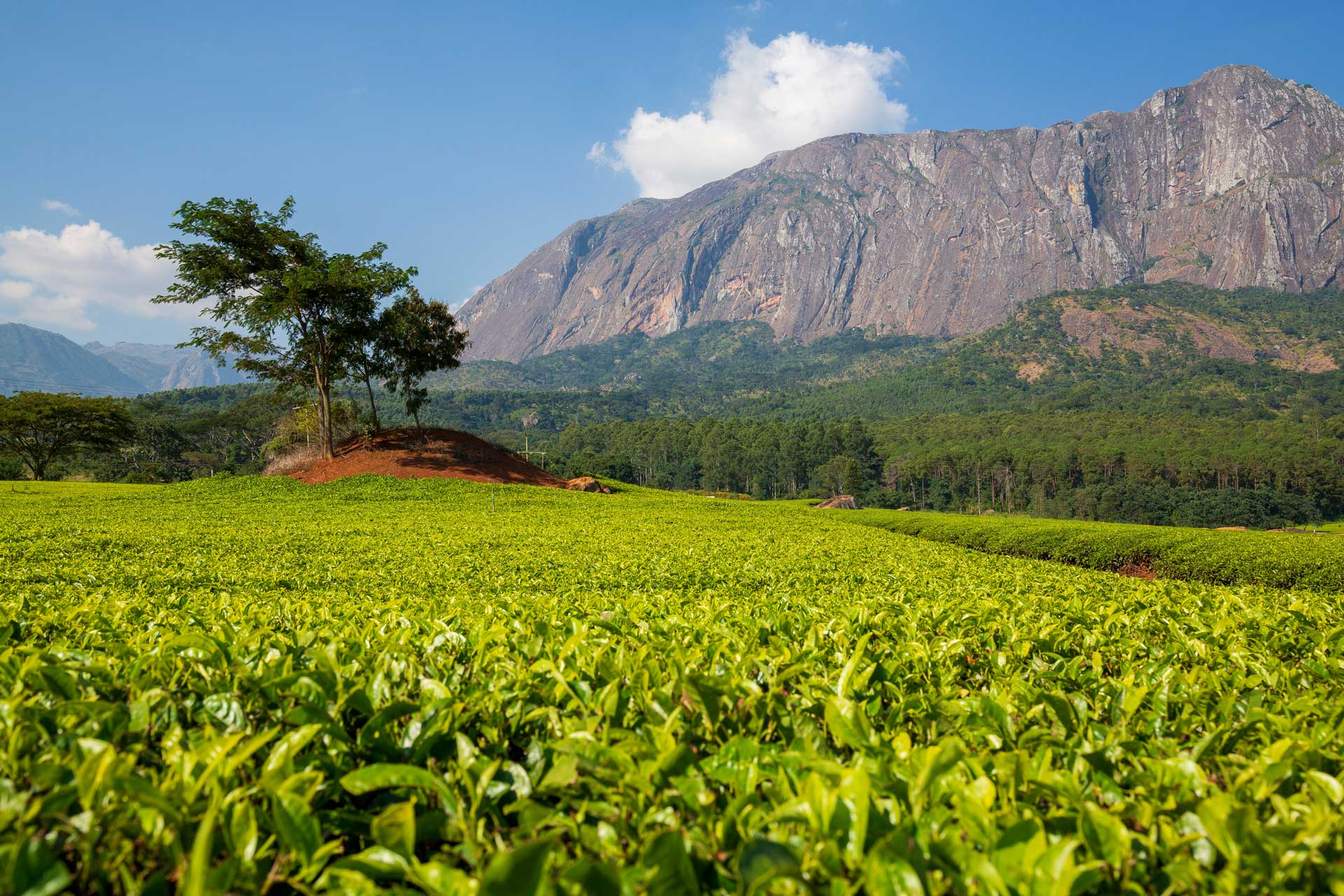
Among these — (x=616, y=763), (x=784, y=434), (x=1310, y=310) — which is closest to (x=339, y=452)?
(x=616, y=763)

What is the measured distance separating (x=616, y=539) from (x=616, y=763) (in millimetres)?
11639

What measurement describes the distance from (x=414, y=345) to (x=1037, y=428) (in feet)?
378

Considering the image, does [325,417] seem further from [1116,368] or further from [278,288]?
[1116,368]

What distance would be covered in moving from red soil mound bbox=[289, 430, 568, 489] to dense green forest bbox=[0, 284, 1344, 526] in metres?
5.95

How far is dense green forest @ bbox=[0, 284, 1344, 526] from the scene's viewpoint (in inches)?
3118

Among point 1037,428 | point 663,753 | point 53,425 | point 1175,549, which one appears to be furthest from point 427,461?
point 1037,428

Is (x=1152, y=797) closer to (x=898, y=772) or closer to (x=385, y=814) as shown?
(x=898, y=772)

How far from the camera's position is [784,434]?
115125 millimetres

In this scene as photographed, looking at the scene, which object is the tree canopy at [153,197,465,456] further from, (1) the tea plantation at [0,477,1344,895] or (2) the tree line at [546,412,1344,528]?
(2) the tree line at [546,412,1344,528]

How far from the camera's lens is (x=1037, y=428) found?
11681cm

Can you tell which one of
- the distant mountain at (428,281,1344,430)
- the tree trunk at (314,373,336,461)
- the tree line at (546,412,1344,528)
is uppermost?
the distant mountain at (428,281,1344,430)

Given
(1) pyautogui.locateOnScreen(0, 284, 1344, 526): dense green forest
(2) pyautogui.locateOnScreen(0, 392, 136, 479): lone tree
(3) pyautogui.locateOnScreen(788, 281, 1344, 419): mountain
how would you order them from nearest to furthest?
(2) pyautogui.locateOnScreen(0, 392, 136, 479): lone tree → (1) pyautogui.locateOnScreen(0, 284, 1344, 526): dense green forest → (3) pyautogui.locateOnScreen(788, 281, 1344, 419): mountain

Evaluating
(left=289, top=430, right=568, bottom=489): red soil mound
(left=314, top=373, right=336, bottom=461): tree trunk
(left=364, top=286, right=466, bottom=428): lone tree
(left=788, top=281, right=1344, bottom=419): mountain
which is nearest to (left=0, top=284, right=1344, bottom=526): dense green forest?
(left=788, top=281, right=1344, bottom=419): mountain

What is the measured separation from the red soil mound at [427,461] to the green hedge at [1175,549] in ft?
58.4
